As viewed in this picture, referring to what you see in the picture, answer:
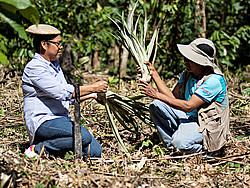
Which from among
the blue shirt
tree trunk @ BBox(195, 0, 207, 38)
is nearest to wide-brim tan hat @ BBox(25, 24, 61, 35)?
the blue shirt

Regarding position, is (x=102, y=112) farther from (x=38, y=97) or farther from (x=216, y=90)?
(x=216, y=90)

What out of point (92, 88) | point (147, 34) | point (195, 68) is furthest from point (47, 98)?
point (147, 34)

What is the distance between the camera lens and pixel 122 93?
452 centimetres

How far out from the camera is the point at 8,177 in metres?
1.96

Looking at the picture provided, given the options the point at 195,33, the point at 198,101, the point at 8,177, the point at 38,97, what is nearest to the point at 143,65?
the point at 198,101

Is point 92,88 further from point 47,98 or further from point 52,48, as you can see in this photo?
point 52,48

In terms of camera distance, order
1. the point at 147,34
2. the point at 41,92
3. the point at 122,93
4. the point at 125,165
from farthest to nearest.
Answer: the point at 147,34 → the point at 122,93 → the point at 41,92 → the point at 125,165

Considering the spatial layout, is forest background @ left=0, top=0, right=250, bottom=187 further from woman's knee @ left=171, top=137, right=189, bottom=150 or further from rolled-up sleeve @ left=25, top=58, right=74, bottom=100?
rolled-up sleeve @ left=25, top=58, right=74, bottom=100

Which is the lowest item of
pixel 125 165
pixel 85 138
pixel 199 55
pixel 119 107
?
pixel 125 165

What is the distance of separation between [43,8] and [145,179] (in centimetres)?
388

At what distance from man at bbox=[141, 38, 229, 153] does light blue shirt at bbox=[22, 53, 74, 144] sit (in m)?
0.71

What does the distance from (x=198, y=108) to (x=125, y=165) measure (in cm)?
86

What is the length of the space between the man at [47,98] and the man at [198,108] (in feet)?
1.99

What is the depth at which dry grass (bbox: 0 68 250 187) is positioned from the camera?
7.04 ft
